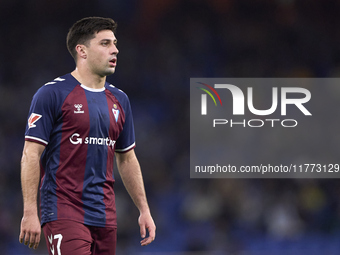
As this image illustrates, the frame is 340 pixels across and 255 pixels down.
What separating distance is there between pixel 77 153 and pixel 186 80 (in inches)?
189

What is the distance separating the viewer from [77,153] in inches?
111

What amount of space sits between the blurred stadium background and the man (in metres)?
4.28

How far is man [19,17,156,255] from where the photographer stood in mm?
2697

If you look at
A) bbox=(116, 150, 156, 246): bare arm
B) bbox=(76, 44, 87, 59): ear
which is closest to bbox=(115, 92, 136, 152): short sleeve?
bbox=(116, 150, 156, 246): bare arm

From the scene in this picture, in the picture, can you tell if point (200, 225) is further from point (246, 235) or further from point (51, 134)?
point (51, 134)

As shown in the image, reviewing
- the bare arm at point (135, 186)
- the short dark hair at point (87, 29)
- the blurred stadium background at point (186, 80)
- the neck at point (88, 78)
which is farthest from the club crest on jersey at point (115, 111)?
the blurred stadium background at point (186, 80)

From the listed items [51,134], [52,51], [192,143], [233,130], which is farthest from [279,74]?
[51,134]

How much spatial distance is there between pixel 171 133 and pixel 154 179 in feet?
2.16

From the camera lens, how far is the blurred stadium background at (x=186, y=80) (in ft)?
23.7

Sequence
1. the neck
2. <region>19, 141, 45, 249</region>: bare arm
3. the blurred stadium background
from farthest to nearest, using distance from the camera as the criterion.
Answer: the blurred stadium background
the neck
<region>19, 141, 45, 249</region>: bare arm

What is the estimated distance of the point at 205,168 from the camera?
7.45 meters

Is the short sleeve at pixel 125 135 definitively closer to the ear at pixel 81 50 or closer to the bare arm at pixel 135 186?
the bare arm at pixel 135 186

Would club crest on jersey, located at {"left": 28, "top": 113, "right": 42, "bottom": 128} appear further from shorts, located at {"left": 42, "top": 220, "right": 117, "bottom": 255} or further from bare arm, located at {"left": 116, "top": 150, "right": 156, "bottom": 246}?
bare arm, located at {"left": 116, "top": 150, "right": 156, "bottom": 246}

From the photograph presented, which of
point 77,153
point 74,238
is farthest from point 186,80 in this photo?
point 74,238
